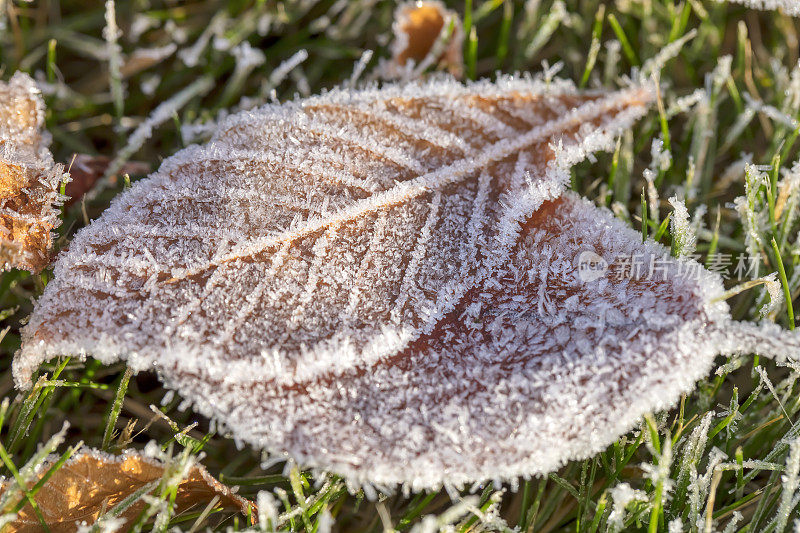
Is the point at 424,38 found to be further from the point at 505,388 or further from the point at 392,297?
the point at 505,388

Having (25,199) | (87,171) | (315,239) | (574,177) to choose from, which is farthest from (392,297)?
(87,171)

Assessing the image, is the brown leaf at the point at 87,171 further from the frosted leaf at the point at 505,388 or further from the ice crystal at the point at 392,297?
the frosted leaf at the point at 505,388

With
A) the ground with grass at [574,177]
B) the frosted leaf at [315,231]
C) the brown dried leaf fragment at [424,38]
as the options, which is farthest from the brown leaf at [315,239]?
the brown dried leaf fragment at [424,38]

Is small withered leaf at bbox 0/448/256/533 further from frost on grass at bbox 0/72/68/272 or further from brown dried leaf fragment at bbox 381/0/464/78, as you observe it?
brown dried leaf fragment at bbox 381/0/464/78

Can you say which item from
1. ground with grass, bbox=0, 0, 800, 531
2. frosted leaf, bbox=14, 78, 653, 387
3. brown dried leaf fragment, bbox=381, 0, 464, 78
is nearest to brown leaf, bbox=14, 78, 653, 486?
frosted leaf, bbox=14, 78, 653, 387

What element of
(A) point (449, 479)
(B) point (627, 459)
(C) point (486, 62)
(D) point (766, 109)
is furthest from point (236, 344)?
(D) point (766, 109)

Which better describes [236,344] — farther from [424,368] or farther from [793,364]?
[793,364]
